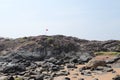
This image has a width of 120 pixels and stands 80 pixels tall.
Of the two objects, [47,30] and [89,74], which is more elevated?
[47,30]

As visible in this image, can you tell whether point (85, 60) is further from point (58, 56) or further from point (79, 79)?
point (79, 79)

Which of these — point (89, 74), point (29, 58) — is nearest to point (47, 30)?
point (29, 58)

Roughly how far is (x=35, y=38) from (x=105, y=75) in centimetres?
3595

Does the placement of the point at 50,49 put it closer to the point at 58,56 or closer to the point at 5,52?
the point at 58,56

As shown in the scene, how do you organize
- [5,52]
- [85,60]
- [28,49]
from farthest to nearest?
[5,52] → [28,49] → [85,60]

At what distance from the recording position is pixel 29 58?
5369 cm

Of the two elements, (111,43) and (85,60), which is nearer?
(85,60)

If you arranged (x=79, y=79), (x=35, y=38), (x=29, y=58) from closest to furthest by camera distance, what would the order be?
(x=79, y=79) → (x=29, y=58) → (x=35, y=38)

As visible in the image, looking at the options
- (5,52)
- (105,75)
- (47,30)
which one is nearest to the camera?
(105,75)

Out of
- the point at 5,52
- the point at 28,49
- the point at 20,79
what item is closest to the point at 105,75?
the point at 20,79

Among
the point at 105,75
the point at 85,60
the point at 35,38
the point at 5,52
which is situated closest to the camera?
the point at 105,75

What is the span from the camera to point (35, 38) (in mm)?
65812

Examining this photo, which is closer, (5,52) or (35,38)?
(5,52)

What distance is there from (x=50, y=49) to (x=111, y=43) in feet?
61.6
